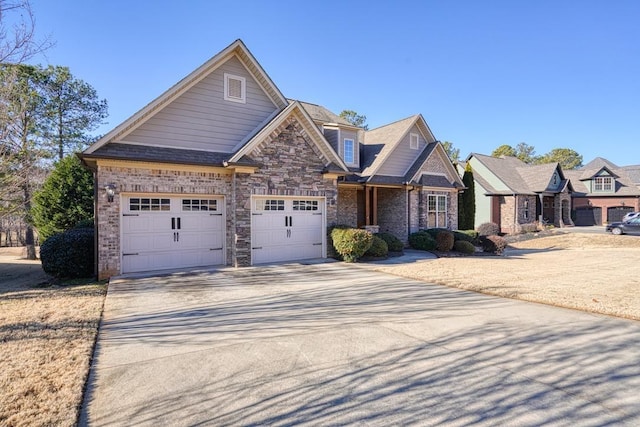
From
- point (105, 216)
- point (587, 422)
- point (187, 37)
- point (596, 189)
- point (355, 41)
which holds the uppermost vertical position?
point (355, 41)

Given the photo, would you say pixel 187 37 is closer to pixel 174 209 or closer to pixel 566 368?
pixel 174 209

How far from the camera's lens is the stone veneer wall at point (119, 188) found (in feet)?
32.9

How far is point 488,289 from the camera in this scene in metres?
8.38

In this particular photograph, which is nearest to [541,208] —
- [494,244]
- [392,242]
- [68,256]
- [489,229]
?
[489,229]

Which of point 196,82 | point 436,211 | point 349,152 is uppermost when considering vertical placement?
point 196,82

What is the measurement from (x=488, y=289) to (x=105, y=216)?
35.1ft

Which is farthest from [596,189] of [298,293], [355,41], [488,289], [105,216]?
[105,216]

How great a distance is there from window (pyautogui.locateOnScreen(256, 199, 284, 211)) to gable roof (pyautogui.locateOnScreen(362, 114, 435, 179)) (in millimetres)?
5807

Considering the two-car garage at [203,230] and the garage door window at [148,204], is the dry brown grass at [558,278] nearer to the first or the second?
the two-car garage at [203,230]

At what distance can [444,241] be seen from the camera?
16953 mm

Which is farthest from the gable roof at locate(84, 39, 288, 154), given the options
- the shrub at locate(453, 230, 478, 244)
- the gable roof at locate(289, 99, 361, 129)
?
the shrub at locate(453, 230, 478, 244)

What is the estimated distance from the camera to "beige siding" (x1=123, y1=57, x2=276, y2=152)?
37.1ft

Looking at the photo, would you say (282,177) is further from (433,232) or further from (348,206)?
(433,232)

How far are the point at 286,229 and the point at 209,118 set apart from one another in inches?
192
